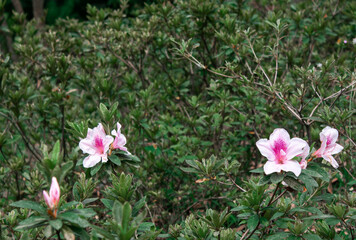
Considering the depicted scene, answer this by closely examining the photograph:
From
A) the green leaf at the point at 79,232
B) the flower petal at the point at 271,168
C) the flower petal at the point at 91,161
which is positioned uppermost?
the flower petal at the point at 91,161

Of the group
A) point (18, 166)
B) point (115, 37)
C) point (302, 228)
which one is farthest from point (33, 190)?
point (302, 228)

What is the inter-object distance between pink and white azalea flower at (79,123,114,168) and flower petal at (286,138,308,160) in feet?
2.42

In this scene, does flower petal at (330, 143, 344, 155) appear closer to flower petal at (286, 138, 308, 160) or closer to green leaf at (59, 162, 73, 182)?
flower petal at (286, 138, 308, 160)

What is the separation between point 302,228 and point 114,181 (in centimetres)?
83

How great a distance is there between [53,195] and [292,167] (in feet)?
2.83

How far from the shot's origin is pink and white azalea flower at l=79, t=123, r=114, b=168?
168cm

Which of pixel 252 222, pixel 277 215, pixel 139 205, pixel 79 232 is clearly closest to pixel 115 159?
pixel 139 205

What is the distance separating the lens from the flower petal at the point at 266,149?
1539 millimetres

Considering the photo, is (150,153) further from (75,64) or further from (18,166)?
(75,64)

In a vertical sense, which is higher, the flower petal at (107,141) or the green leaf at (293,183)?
the flower petal at (107,141)

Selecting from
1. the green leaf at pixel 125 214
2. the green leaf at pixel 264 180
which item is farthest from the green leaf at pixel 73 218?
the green leaf at pixel 264 180

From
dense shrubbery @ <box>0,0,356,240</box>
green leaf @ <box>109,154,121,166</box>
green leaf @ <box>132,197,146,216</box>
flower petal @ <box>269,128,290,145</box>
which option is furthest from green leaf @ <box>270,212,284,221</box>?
green leaf @ <box>109,154,121,166</box>

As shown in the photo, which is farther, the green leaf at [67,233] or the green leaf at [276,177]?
the green leaf at [276,177]

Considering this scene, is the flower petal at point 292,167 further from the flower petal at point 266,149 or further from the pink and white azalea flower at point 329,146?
the pink and white azalea flower at point 329,146
